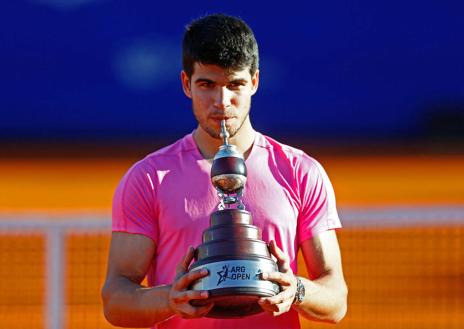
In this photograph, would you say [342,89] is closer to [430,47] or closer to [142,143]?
[430,47]

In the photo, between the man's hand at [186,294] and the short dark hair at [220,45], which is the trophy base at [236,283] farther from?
the short dark hair at [220,45]

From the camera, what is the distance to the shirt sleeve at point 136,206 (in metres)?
3.05

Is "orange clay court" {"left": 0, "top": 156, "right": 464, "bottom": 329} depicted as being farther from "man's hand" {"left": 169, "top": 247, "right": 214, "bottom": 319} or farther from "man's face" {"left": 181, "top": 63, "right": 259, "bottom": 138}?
"man's hand" {"left": 169, "top": 247, "right": 214, "bottom": 319}

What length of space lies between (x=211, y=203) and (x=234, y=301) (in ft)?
1.66

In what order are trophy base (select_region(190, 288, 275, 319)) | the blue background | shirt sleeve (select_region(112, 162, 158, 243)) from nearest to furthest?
trophy base (select_region(190, 288, 275, 319)), shirt sleeve (select_region(112, 162, 158, 243)), the blue background

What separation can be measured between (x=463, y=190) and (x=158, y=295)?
13.0 meters

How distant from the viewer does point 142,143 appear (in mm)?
21156

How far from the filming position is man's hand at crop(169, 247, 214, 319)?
2.56 m

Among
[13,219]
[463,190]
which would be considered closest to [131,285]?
[13,219]

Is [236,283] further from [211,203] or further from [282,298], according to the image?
[211,203]

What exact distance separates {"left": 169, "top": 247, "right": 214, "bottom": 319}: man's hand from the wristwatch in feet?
1.05

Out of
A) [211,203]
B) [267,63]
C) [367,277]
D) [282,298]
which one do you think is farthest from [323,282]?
[267,63]

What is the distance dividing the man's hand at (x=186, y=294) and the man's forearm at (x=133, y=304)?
19cm

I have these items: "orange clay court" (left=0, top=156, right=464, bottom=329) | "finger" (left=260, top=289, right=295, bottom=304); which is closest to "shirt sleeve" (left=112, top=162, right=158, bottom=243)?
"finger" (left=260, top=289, right=295, bottom=304)
